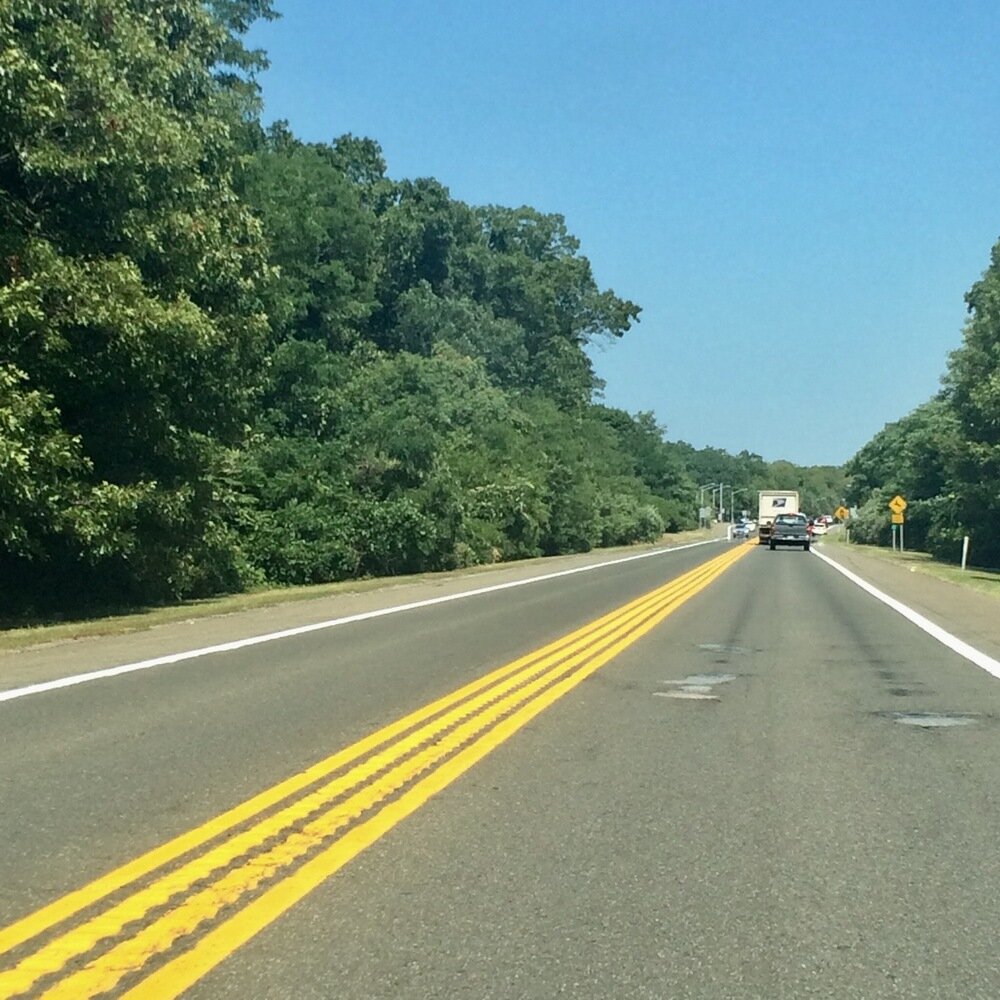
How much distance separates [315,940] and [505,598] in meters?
21.3

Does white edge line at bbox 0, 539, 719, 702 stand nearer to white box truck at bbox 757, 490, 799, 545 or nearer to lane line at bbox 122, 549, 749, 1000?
lane line at bbox 122, 549, 749, 1000

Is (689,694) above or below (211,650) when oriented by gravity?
above

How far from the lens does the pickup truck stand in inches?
2726

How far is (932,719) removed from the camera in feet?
35.6

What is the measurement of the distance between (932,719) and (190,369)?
15111 mm

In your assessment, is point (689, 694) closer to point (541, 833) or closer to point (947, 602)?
point (541, 833)

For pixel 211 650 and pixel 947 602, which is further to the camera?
pixel 947 602

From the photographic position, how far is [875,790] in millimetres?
8094

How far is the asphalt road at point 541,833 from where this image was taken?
4.92 m

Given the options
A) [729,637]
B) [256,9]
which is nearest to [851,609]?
[729,637]

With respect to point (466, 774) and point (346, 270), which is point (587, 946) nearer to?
point (466, 774)

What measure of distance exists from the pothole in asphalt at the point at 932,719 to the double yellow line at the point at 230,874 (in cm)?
323

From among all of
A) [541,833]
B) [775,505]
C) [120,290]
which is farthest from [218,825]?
[775,505]

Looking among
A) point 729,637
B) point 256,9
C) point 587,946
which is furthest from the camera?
point 256,9
